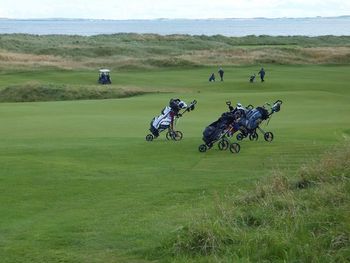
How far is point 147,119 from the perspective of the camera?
2789 cm

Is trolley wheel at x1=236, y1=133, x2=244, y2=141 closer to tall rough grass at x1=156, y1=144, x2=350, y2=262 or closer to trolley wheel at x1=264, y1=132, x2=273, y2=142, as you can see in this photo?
trolley wheel at x1=264, y1=132, x2=273, y2=142

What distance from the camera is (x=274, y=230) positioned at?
7805 millimetres

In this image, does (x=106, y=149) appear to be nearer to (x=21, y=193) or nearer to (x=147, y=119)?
(x=21, y=193)

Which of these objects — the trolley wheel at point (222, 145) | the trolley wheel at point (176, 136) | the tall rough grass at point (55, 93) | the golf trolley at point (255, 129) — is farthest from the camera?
the tall rough grass at point (55, 93)

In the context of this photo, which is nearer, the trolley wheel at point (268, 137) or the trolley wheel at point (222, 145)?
the trolley wheel at point (222, 145)

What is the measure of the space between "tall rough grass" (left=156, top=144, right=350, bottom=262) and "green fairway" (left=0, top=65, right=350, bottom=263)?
64 centimetres

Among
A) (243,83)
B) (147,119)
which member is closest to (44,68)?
(243,83)

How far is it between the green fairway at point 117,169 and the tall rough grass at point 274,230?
64 centimetres

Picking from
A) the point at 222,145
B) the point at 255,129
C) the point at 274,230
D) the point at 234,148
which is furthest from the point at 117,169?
the point at 274,230

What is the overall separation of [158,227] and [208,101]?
26292 mm

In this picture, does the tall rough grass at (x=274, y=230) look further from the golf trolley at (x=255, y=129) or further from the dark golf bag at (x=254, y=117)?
the golf trolley at (x=255, y=129)

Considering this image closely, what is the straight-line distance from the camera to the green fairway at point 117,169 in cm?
909

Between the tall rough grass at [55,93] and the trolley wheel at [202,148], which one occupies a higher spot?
the trolley wheel at [202,148]

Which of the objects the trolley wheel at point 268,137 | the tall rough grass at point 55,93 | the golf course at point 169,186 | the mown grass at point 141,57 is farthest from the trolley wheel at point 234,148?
the mown grass at point 141,57
